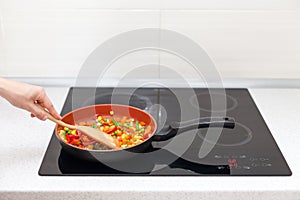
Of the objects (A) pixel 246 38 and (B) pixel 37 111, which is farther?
(A) pixel 246 38

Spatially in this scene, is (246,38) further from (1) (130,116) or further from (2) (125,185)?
(2) (125,185)

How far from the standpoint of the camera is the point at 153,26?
59.5 inches

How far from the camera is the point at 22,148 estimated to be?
1.18 metres

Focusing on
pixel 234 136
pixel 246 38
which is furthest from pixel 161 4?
pixel 234 136

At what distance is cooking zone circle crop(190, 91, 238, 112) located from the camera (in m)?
1.44

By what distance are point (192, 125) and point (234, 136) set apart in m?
0.13

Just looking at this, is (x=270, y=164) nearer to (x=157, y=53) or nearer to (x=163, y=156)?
(x=163, y=156)

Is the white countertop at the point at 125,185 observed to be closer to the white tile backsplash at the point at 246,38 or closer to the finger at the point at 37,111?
the finger at the point at 37,111

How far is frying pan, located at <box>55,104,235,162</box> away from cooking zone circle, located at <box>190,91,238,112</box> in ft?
0.49

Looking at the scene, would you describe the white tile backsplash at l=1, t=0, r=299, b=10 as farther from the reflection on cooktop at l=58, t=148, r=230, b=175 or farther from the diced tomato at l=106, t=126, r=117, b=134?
the reflection on cooktop at l=58, t=148, r=230, b=175

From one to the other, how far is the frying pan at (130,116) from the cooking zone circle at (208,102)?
0.49ft

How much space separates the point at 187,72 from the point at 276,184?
0.65 meters

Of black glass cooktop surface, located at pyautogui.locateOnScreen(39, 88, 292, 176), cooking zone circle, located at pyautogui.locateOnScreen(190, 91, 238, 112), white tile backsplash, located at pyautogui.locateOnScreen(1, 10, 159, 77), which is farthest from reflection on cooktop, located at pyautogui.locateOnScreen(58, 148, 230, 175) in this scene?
white tile backsplash, located at pyautogui.locateOnScreen(1, 10, 159, 77)

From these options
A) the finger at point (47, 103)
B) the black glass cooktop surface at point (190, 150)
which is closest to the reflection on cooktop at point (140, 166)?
the black glass cooktop surface at point (190, 150)
